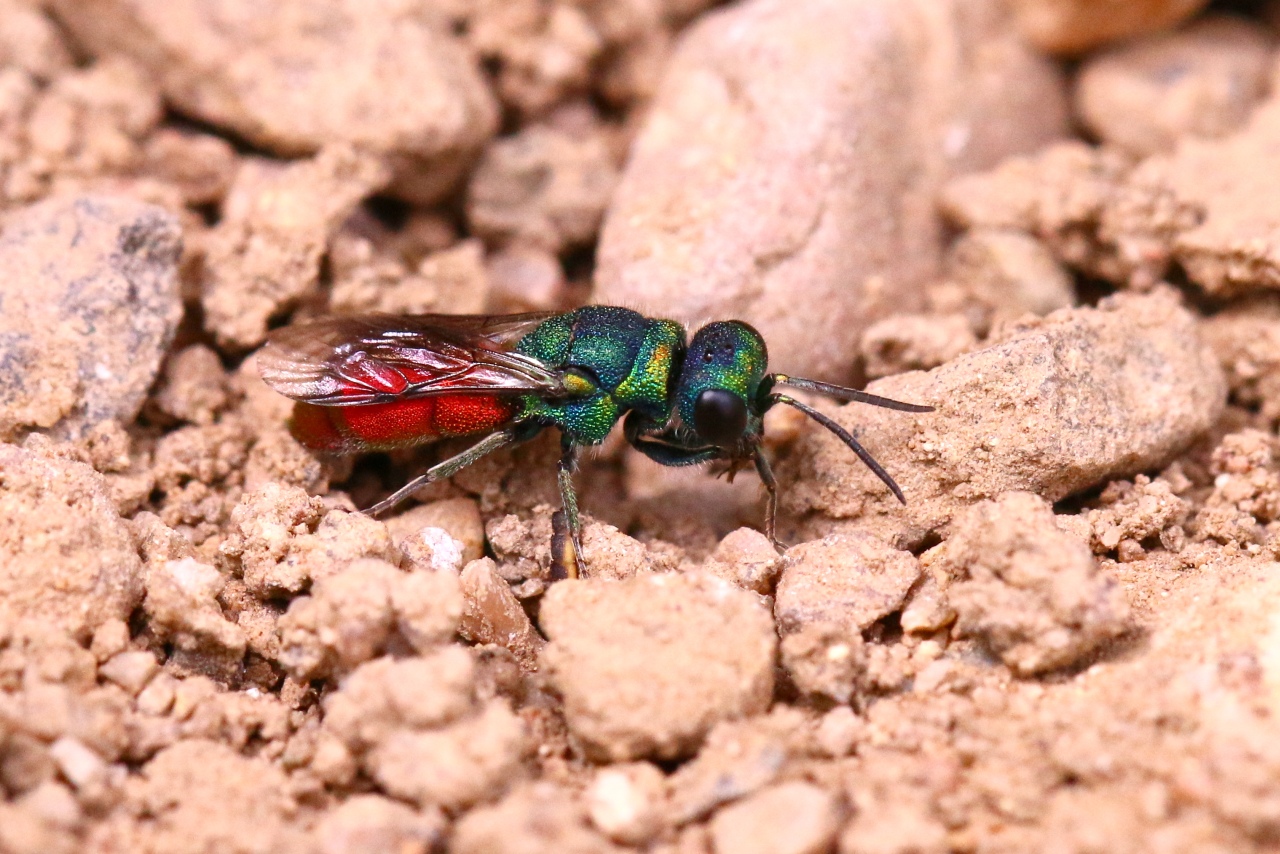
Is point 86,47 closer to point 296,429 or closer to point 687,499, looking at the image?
point 296,429

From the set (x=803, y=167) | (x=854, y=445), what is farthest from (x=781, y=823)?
(x=803, y=167)

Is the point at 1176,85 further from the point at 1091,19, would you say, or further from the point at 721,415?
the point at 721,415

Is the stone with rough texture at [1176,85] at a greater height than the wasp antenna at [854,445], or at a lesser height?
greater

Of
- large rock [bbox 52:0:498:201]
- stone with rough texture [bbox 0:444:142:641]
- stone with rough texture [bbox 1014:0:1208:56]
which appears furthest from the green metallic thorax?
stone with rough texture [bbox 1014:0:1208:56]

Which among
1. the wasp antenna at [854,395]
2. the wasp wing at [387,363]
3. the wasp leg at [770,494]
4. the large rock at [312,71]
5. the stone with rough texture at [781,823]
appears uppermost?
the large rock at [312,71]

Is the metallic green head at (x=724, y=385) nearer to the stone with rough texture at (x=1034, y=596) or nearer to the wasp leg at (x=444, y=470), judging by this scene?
the wasp leg at (x=444, y=470)

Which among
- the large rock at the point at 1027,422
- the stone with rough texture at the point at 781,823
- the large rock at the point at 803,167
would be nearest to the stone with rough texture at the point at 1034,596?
the large rock at the point at 1027,422
